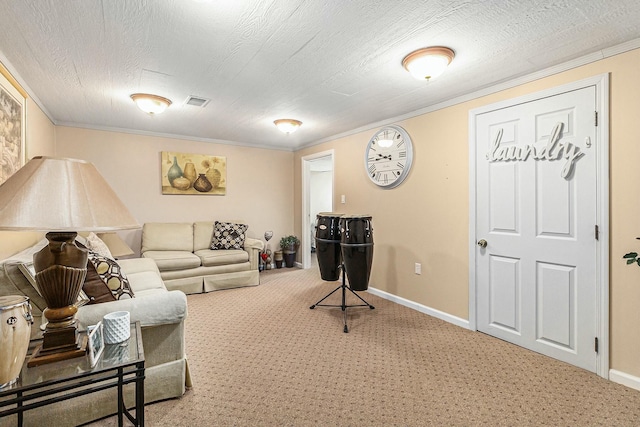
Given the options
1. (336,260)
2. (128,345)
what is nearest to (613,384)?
(336,260)

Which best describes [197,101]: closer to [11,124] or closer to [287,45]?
[11,124]

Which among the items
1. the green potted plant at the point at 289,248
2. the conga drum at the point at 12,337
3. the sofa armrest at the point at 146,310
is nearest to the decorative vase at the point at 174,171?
the green potted plant at the point at 289,248

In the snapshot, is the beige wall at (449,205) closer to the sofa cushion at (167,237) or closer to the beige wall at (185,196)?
the beige wall at (185,196)

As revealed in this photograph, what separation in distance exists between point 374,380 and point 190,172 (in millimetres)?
4044

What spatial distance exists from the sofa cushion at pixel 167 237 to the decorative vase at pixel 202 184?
0.63 m

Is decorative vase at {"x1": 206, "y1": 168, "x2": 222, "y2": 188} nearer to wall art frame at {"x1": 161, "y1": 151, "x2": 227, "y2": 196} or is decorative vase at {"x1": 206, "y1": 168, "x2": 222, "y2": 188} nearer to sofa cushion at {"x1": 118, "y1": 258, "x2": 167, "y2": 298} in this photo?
wall art frame at {"x1": 161, "y1": 151, "x2": 227, "y2": 196}

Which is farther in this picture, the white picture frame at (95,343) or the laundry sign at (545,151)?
the laundry sign at (545,151)

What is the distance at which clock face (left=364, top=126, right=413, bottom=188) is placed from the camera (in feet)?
11.6

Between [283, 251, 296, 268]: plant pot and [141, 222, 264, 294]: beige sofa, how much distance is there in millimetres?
1046

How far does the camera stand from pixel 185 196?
4.86 meters

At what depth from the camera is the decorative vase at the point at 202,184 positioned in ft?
16.1

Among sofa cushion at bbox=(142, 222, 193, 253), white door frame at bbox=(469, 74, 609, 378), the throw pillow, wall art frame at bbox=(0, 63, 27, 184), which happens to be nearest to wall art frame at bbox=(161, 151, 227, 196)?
sofa cushion at bbox=(142, 222, 193, 253)

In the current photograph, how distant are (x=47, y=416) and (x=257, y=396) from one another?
1.04 m

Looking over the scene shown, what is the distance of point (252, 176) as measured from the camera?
5.41 m
